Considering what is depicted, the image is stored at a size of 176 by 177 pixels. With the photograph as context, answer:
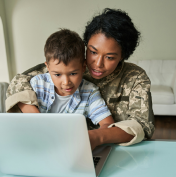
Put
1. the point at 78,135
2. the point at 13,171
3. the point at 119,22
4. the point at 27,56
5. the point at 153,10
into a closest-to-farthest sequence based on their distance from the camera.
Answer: the point at 78,135 < the point at 13,171 < the point at 119,22 < the point at 153,10 < the point at 27,56

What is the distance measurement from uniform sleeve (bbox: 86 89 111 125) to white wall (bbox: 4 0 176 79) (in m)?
3.10

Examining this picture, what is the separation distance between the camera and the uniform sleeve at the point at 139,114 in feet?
2.79

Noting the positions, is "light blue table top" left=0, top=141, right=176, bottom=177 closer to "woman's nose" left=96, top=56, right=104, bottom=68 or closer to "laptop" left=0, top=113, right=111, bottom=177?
"laptop" left=0, top=113, right=111, bottom=177

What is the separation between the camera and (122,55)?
1.09m

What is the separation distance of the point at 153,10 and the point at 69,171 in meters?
4.02

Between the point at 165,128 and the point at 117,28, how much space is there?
2432mm

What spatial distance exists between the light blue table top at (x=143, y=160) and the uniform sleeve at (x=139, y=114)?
42 millimetres

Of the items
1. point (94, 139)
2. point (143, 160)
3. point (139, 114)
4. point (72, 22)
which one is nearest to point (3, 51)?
point (72, 22)

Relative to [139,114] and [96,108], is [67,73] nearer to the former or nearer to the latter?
[96,108]

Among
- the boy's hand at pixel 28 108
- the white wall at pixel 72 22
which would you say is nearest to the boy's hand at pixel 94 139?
the boy's hand at pixel 28 108

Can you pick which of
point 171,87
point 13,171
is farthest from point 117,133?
point 171,87

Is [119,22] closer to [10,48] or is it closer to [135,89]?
[135,89]

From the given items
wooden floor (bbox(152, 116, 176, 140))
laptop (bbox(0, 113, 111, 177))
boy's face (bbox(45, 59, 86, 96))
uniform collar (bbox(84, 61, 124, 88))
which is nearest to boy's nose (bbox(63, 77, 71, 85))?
boy's face (bbox(45, 59, 86, 96))

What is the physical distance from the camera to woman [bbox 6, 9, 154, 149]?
98 centimetres
